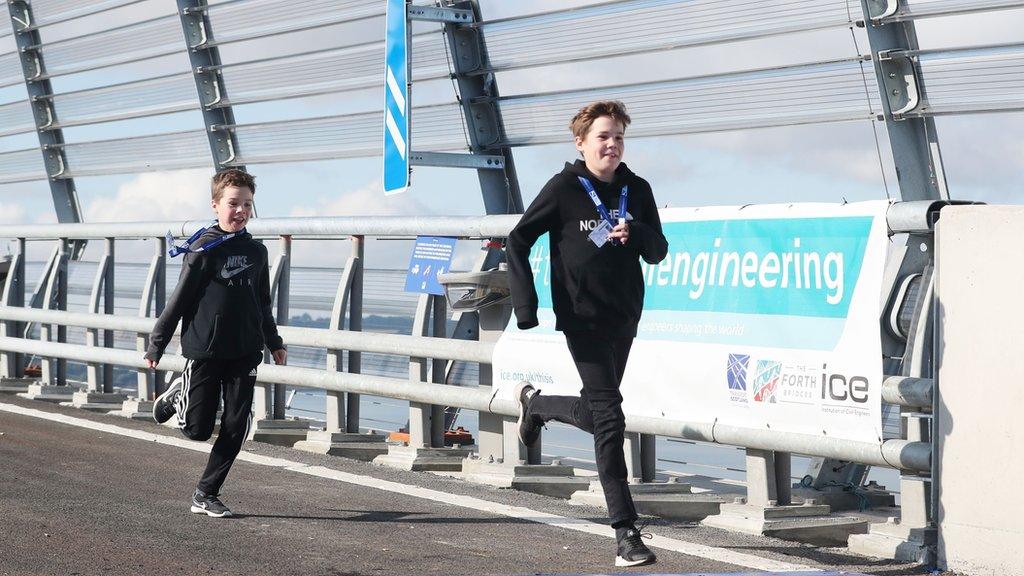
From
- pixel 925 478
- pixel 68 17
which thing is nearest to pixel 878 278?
pixel 925 478

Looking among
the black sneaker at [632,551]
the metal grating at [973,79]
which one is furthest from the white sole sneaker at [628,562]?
the metal grating at [973,79]

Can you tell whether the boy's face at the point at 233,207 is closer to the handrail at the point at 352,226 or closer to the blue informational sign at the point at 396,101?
the handrail at the point at 352,226

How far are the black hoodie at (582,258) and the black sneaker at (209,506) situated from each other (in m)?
1.48

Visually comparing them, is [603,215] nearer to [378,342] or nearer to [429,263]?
[429,263]

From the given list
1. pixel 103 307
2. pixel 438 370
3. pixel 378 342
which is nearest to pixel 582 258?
pixel 438 370

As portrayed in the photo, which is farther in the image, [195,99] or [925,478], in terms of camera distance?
[195,99]

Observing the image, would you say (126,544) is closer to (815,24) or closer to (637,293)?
(637,293)

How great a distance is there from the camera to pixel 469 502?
6129 millimetres

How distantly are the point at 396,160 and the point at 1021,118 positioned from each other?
4422mm

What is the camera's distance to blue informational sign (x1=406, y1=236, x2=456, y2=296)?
718cm

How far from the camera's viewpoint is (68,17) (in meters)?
14.4

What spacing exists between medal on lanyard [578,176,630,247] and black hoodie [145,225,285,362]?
172cm

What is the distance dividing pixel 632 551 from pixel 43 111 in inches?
455

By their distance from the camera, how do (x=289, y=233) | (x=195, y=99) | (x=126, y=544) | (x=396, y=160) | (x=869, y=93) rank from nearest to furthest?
(x=126, y=544)
(x=869, y=93)
(x=289, y=233)
(x=396, y=160)
(x=195, y=99)
